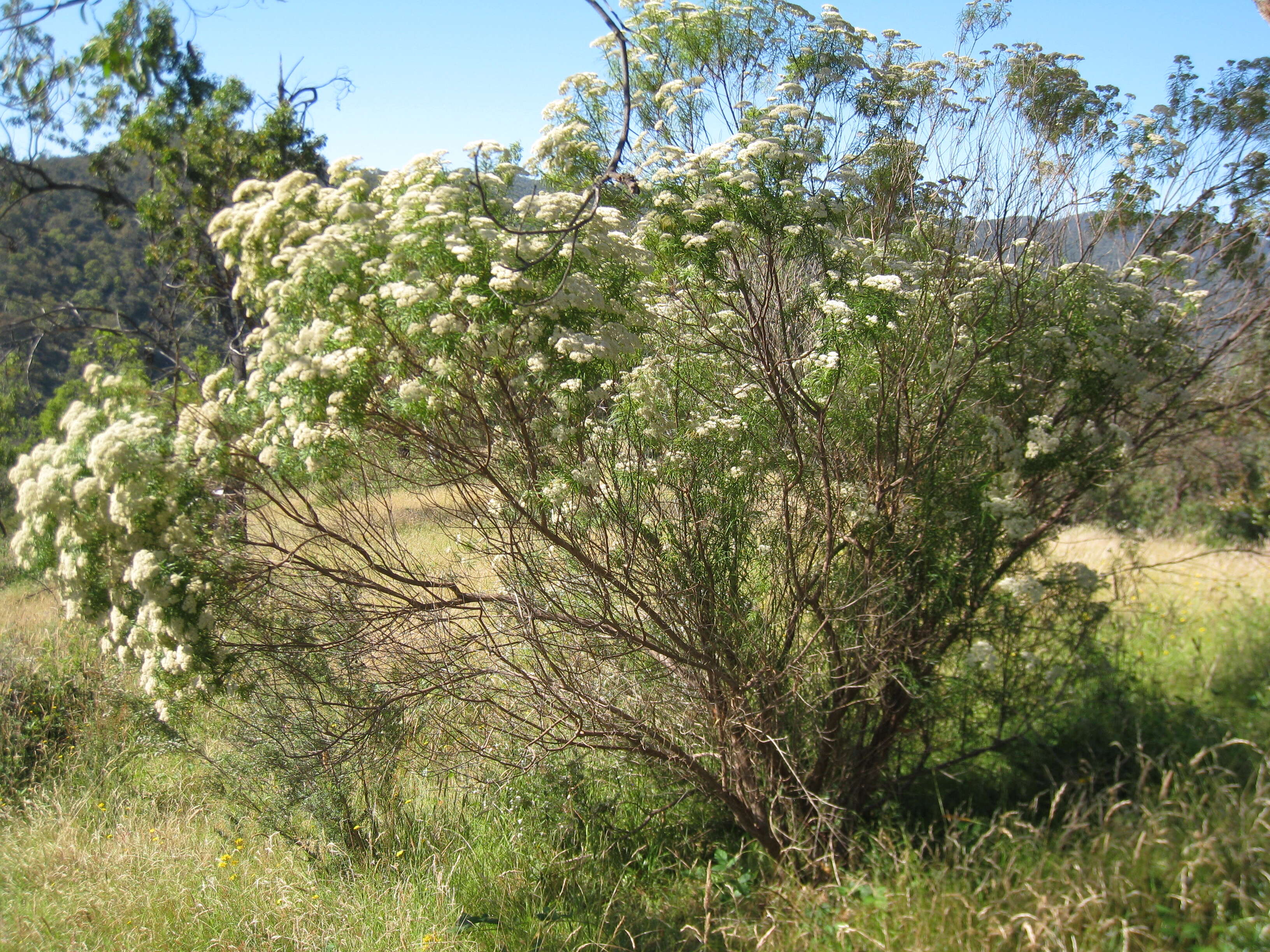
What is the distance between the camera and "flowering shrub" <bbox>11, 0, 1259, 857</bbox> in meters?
3.18

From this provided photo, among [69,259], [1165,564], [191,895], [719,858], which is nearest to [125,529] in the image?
[191,895]

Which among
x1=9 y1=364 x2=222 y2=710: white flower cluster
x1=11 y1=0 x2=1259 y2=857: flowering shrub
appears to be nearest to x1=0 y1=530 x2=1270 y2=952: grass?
x1=11 y1=0 x2=1259 y2=857: flowering shrub

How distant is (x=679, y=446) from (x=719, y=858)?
2.44 metres

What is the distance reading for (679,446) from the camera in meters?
3.84

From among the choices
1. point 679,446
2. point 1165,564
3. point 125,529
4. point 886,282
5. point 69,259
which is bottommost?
point 1165,564

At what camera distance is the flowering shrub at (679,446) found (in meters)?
3.18

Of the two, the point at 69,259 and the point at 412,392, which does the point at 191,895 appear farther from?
the point at 69,259

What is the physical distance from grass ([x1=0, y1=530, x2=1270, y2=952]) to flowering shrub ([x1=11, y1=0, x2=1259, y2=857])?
432 millimetres

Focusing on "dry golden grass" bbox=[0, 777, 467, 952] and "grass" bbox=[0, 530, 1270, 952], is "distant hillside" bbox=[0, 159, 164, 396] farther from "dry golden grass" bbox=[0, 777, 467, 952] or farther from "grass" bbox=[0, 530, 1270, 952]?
"grass" bbox=[0, 530, 1270, 952]

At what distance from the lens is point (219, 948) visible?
398 centimetres

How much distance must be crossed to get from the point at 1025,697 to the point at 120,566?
4.57 meters

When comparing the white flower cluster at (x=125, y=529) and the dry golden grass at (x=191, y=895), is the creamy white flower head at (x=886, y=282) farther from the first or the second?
the dry golden grass at (x=191, y=895)

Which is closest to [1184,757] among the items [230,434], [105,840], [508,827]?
[508,827]

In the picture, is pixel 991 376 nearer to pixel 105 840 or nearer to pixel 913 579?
pixel 913 579
